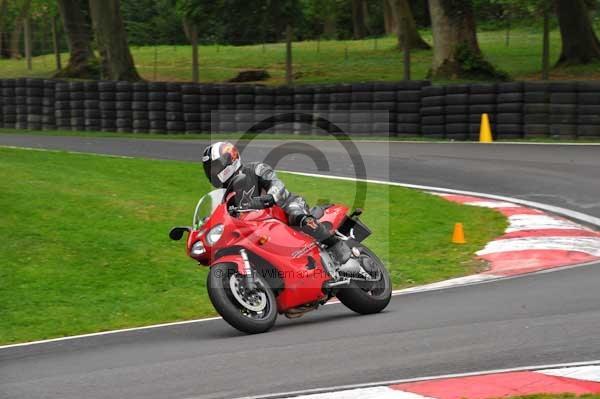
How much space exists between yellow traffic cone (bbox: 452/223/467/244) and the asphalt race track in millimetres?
2096

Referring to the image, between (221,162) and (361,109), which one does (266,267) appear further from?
(361,109)

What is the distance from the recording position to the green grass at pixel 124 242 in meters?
9.39

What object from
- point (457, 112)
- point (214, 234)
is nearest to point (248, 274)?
point (214, 234)

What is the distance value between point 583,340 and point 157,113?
18.5m

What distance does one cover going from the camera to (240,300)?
7598mm

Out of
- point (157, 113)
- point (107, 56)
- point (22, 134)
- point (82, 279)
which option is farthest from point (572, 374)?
point (107, 56)

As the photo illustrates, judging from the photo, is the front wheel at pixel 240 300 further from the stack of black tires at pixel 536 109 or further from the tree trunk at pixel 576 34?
the tree trunk at pixel 576 34

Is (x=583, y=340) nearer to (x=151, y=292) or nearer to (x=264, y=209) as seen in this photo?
(x=264, y=209)

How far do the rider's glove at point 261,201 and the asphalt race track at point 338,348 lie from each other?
976 millimetres

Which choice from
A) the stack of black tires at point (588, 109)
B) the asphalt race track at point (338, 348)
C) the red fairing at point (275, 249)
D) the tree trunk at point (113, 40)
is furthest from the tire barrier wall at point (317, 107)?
the red fairing at point (275, 249)

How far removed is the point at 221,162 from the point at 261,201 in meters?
0.43

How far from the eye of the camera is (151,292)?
9.95 m

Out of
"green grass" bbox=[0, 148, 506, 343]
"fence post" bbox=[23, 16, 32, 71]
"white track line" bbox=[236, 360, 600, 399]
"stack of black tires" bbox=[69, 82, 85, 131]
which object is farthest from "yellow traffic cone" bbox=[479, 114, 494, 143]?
"fence post" bbox=[23, 16, 32, 71]

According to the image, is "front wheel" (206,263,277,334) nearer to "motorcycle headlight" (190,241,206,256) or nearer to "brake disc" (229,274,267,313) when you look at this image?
"brake disc" (229,274,267,313)
